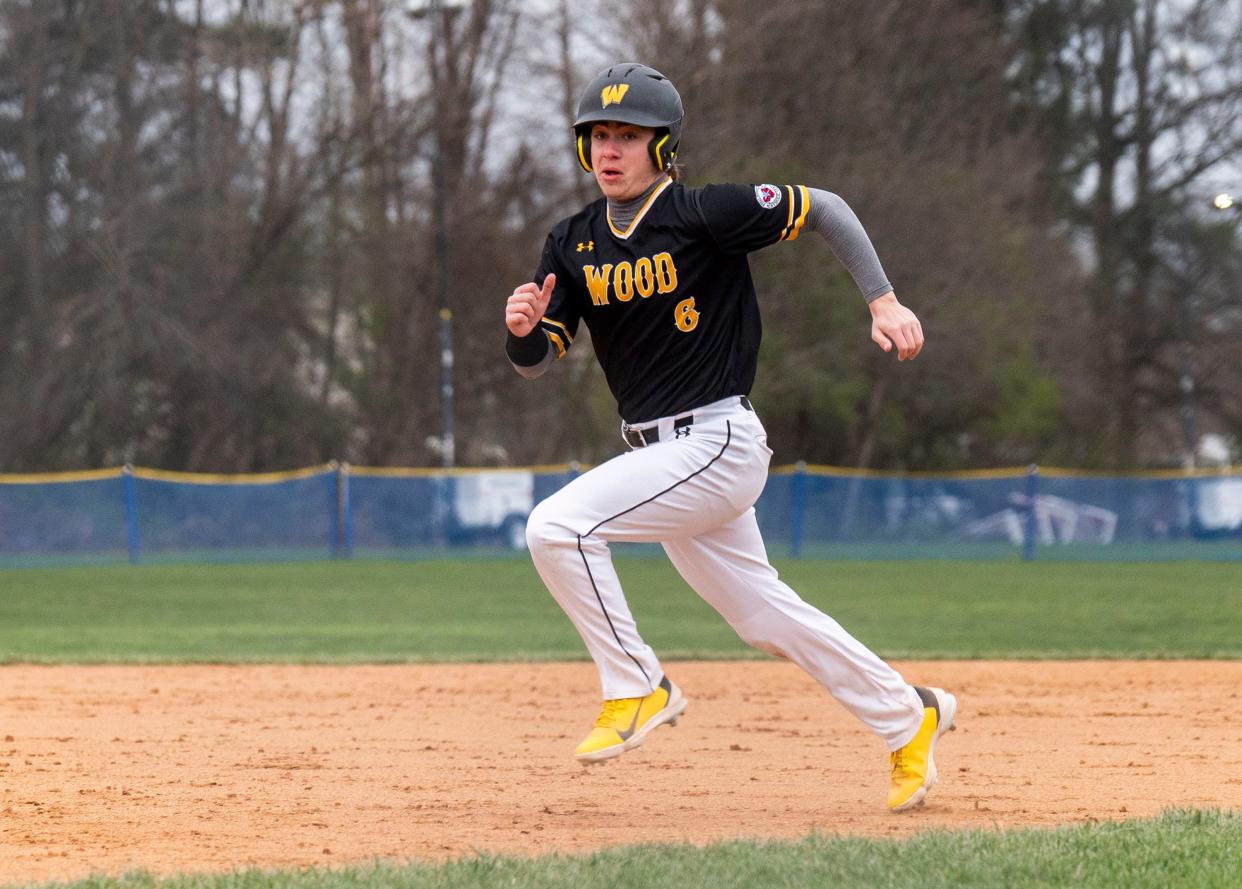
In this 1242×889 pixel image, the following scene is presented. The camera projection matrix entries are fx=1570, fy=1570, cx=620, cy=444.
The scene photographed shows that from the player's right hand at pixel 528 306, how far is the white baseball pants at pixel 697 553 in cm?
49

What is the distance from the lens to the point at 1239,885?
370 centimetres

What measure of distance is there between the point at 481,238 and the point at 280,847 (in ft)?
96.8

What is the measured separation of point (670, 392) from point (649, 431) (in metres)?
0.14

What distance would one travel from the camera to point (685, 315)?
4746mm

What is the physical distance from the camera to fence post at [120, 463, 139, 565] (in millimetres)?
22078

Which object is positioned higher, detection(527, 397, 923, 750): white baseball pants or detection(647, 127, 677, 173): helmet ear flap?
detection(647, 127, 677, 173): helmet ear flap

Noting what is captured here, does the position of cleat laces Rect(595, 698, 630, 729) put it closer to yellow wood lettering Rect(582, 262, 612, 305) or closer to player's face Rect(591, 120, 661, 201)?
yellow wood lettering Rect(582, 262, 612, 305)

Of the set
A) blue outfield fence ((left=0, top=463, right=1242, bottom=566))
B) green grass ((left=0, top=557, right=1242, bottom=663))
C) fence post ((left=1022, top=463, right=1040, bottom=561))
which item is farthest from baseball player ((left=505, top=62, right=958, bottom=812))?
fence post ((left=1022, top=463, right=1040, bottom=561))

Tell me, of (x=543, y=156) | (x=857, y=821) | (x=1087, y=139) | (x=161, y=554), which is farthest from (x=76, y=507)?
(x=1087, y=139)

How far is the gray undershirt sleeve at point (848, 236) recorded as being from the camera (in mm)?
4773

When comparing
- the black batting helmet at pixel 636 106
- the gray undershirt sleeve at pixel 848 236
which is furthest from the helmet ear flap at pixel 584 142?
the gray undershirt sleeve at pixel 848 236

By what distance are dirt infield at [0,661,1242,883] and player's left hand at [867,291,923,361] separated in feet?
4.61

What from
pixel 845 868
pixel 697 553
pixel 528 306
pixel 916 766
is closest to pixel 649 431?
pixel 697 553

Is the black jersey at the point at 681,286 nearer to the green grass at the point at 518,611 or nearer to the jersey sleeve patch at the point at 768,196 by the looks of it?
the jersey sleeve patch at the point at 768,196
